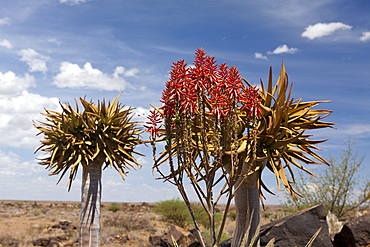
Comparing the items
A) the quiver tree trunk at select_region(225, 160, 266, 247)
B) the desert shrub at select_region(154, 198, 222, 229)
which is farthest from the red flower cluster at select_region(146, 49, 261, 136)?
the desert shrub at select_region(154, 198, 222, 229)

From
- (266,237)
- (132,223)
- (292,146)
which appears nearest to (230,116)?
(292,146)

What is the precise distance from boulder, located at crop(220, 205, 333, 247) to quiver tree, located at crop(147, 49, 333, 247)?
1322 mm

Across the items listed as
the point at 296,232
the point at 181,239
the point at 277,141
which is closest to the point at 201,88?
the point at 277,141

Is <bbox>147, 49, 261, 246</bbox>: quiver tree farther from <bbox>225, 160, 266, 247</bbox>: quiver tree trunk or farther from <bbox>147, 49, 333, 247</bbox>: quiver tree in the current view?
<bbox>225, 160, 266, 247</bbox>: quiver tree trunk

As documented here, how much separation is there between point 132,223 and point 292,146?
16.6 metres

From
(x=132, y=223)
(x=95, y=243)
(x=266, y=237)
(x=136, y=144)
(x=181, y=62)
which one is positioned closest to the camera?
(x=181, y=62)

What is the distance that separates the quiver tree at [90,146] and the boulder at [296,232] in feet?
15.1

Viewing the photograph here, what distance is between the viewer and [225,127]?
5.02 m

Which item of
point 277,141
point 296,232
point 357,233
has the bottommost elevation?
point 357,233

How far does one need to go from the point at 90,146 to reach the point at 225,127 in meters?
5.87

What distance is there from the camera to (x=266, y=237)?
7.54 m

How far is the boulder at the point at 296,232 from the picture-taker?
24.3ft

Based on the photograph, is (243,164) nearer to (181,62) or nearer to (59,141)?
(181,62)

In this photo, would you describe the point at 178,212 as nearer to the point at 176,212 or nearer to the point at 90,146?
the point at 176,212
